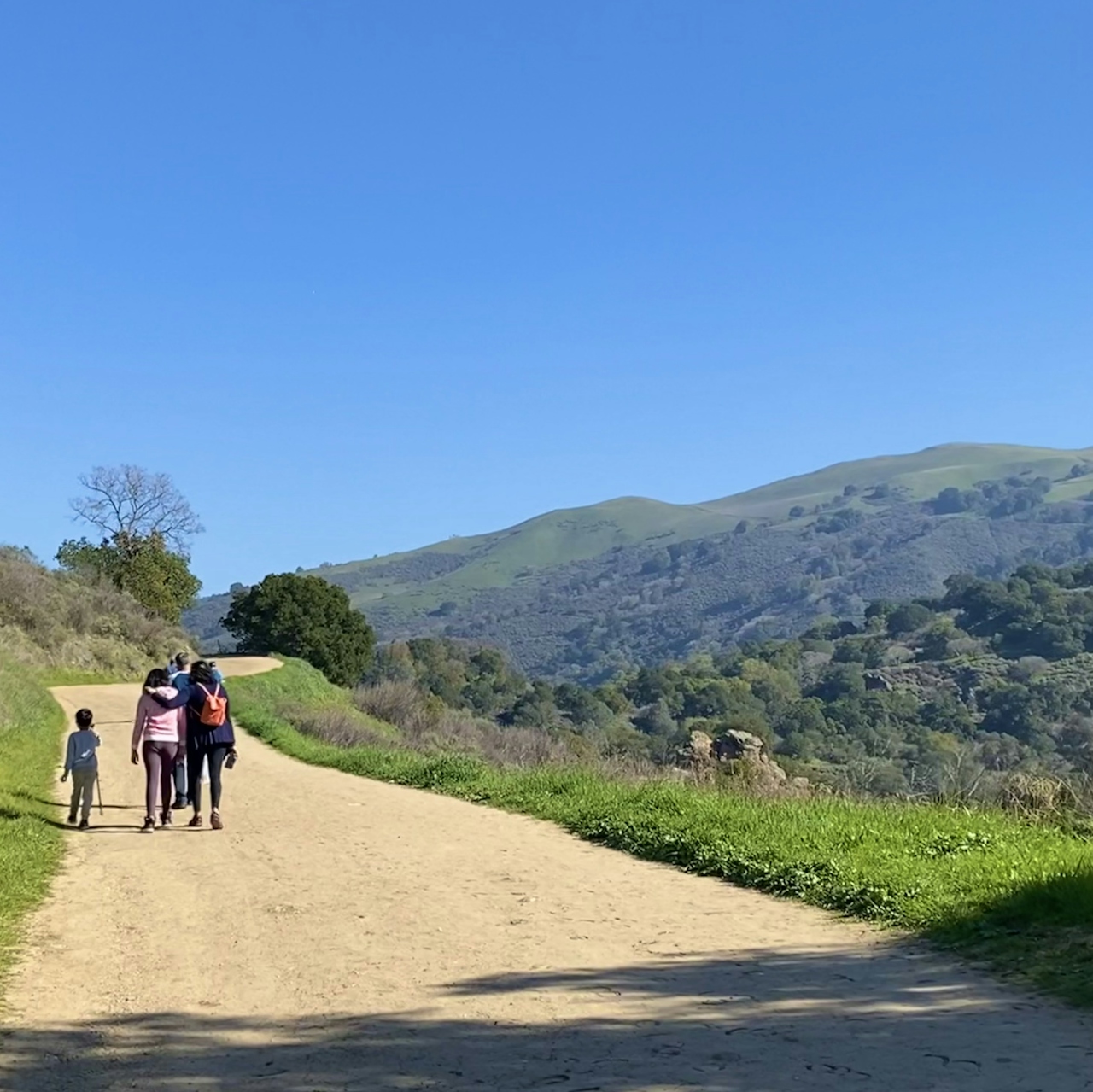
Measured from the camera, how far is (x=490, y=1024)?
6051mm

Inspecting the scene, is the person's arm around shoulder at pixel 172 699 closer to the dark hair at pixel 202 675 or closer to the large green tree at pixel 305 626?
the dark hair at pixel 202 675

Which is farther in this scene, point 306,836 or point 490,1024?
point 306,836

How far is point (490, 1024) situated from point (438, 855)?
544cm

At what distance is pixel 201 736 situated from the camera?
13.8 meters

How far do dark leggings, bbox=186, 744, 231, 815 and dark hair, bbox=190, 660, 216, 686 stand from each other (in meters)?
0.64

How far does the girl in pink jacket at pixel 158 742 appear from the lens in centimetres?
1353

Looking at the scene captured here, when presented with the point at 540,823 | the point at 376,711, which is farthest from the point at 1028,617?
the point at 540,823

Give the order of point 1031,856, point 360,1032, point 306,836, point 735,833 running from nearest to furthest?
1. point 360,1032
2. point 1031,856
3. point 735,833
4. point 306,836

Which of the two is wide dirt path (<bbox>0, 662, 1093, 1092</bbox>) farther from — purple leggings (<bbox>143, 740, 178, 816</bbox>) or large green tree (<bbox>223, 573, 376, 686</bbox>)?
large green tree (<bbox>223, 573, 376, 686</bbox>)

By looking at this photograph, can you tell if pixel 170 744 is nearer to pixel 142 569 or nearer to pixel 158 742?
pixel 158 742

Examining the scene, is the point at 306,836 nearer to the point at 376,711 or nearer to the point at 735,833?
the point at 735,833

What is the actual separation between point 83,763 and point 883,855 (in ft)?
26.3

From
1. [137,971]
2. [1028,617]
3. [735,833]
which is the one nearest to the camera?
[137,971]

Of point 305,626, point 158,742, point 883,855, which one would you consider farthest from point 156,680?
point 305,626
